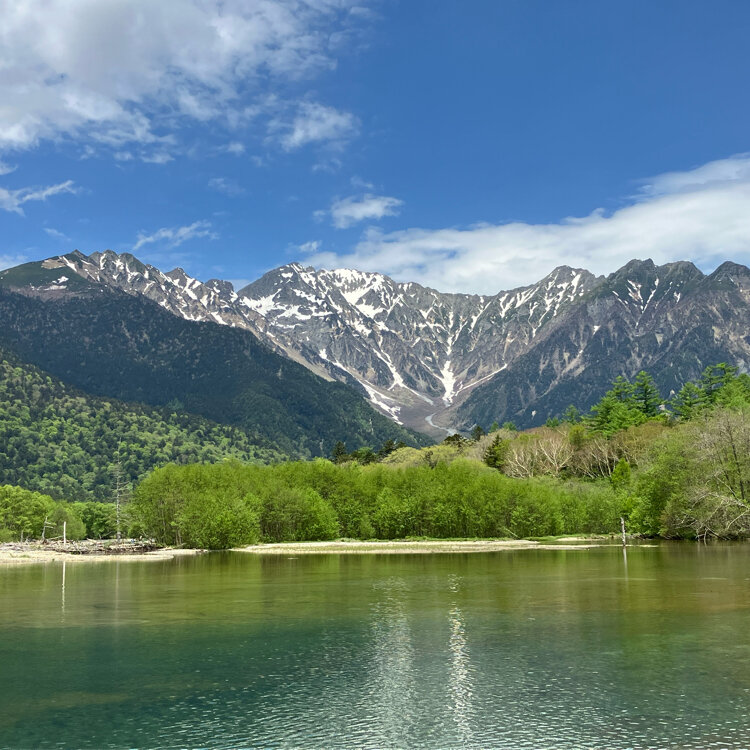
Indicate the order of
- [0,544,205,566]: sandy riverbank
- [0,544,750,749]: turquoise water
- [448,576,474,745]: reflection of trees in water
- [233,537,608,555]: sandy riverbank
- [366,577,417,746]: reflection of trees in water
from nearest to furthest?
[0,544,750,749]: turquoise water
[448,576,474,745]: reflection of trees in water
[366,577,417,746]: reflection of trees in water
[0,544,205,566]: sandy riverbank
[233,537,608,555]: sandy riverbank

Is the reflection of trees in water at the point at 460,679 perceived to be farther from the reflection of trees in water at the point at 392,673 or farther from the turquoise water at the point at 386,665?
the reflection of trees in water at the point at 392,673

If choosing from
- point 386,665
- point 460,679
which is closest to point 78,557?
point 386,665

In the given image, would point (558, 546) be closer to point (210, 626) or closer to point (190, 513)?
point (190, 513)

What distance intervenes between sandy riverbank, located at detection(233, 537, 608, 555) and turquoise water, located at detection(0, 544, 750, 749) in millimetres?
66281

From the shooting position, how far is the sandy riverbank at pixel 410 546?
15012cm

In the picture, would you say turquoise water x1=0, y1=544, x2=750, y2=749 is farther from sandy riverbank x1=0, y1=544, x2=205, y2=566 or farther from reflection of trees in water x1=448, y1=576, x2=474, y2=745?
sandy riverbank x1=0, y1=544, x2=205, y2=566

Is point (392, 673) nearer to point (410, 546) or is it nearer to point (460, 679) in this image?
point (460, 679)

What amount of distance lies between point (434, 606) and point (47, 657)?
32116 mm

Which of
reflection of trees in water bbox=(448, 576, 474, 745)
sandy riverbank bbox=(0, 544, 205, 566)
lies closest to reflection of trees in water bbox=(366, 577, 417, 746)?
reflection of trees in water bbox=(448, 576, 474, 745)

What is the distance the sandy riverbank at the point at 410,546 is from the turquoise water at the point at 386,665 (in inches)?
2609

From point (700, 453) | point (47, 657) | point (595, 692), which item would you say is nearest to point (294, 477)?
point (700, 453)

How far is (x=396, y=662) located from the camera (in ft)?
144

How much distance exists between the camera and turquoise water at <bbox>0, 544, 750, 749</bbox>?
3111 cm

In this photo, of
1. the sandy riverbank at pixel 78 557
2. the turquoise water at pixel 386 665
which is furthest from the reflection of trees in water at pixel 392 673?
the sandy riverbank at pixel 78 557
